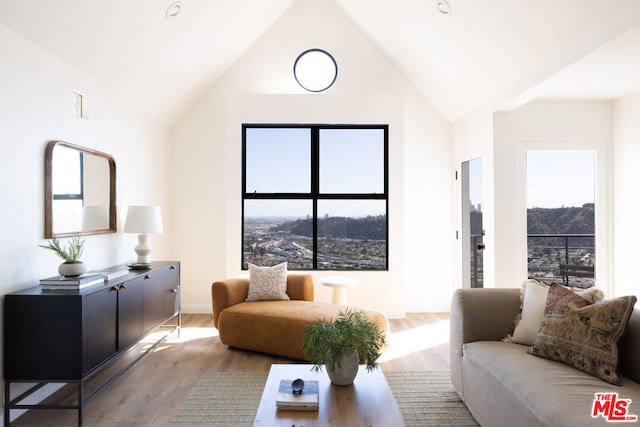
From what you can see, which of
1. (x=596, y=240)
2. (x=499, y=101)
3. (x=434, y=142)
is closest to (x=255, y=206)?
(x=434, y=142)

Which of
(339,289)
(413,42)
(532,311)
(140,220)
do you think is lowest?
(339,289)

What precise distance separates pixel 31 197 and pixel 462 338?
295 cm

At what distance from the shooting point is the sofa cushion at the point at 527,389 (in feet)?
5.64

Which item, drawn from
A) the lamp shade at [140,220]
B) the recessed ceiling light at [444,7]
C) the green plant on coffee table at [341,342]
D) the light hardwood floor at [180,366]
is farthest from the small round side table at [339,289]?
the recessed ceiling light at [444,7]

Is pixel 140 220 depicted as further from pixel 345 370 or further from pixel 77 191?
pixel 345 370

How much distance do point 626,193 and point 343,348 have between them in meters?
3.53

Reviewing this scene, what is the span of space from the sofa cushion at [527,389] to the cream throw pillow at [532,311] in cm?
7

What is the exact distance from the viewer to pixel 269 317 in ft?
12.2

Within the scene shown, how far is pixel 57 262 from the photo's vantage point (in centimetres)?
306

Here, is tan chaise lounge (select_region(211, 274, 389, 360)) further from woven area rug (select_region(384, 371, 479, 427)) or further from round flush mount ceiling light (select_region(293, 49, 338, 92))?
round flush mount ceiling light (select_region(293, 49, 338, 92))

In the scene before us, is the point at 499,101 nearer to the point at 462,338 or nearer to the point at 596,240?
the point at 596,240

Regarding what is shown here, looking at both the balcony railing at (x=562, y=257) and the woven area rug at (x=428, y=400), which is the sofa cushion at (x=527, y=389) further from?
the balcony railing at (x=562, y=257)

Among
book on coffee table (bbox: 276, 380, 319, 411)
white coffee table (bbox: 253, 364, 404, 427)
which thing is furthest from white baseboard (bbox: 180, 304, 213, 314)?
book on coffee table (bbox: 276, 380, 319, 411)

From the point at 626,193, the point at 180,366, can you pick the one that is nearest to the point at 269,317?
the point at 180,366
